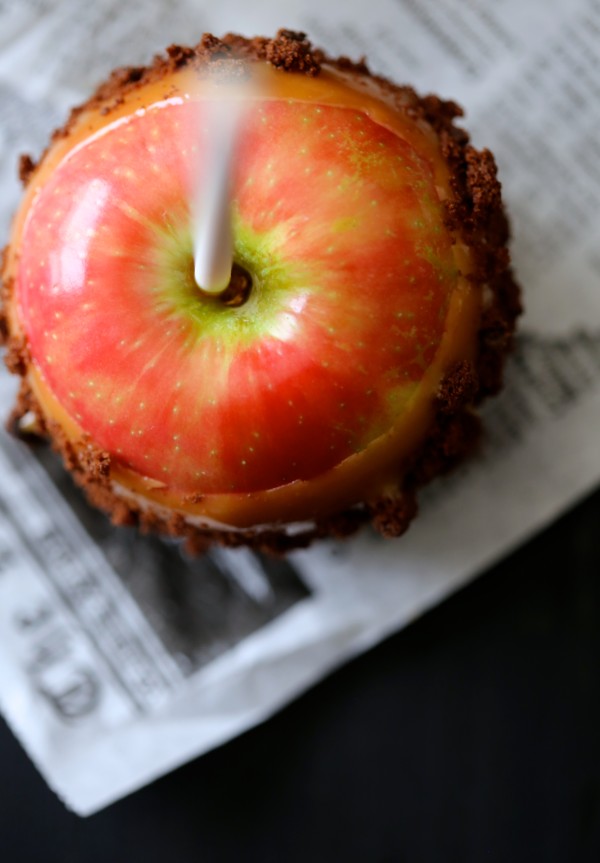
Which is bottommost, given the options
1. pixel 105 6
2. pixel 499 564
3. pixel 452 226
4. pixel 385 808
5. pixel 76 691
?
pixel 385 808

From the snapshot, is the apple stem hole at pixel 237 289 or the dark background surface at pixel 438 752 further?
the dark background surface at pixel 438 752

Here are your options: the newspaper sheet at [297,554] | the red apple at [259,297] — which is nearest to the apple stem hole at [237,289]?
the red apple at [259,297]

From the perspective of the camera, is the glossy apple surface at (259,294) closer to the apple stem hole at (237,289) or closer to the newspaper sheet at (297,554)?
the apple stem hole at (237,289)

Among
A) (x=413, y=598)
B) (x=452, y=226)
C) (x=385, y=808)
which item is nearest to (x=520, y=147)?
(x=452, y=226)

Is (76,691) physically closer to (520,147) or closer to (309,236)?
(309,236)

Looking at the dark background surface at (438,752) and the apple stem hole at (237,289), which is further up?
the apple stem hole at (237,289)

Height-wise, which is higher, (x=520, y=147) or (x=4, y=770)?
(x=520, y=147)

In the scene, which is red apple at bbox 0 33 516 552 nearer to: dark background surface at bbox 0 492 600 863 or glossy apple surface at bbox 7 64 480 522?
glossy apple surface at bbox 7 64 480 522
